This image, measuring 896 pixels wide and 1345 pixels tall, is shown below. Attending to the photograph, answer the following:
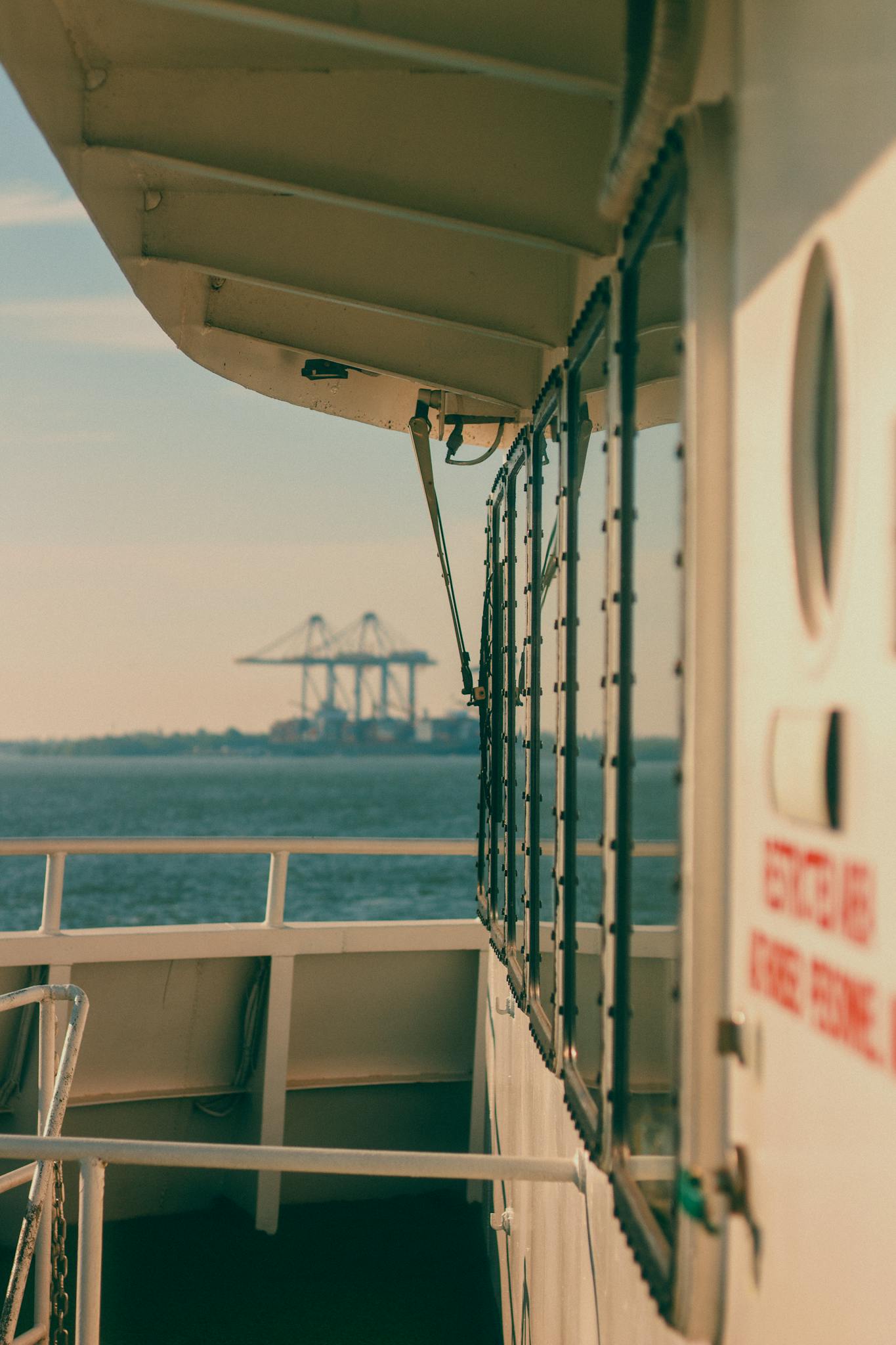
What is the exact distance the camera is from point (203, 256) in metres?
3.20

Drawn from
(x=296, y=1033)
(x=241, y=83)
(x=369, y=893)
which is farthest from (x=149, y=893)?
(x=241, y=83)

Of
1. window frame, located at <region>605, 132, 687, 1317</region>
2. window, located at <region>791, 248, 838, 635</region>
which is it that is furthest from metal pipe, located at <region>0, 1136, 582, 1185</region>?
window, located at <region>791, 248, 838, 635</region>

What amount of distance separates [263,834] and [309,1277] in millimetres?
69679

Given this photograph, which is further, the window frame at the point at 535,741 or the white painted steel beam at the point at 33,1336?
the window frame at the point at 535,741

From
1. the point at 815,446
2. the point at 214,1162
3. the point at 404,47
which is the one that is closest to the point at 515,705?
the point at 214,1162

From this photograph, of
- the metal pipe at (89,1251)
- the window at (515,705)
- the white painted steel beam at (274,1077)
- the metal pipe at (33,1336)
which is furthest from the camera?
the white painted steel beam at (274,1077)

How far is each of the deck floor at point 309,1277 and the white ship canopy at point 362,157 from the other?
10.7 feet

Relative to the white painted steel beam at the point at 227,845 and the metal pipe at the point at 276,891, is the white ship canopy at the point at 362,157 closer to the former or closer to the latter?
the white painted steel beam at the point at 227,845

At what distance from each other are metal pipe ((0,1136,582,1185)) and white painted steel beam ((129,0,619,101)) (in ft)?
6.19

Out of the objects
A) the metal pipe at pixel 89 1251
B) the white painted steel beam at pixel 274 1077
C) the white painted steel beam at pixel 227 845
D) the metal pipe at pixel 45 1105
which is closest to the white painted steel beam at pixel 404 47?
the metal pipe at pixel 89 1251

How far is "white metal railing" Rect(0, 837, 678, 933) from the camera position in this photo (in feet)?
15.4

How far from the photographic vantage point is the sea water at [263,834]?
108 inches

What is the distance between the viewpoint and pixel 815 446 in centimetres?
122

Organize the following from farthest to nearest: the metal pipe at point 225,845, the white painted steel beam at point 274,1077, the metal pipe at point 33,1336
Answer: the white painted steel beam at point 274,1077 → the metal pipe at point 225,845 → the metal pipe at point 33,1336
